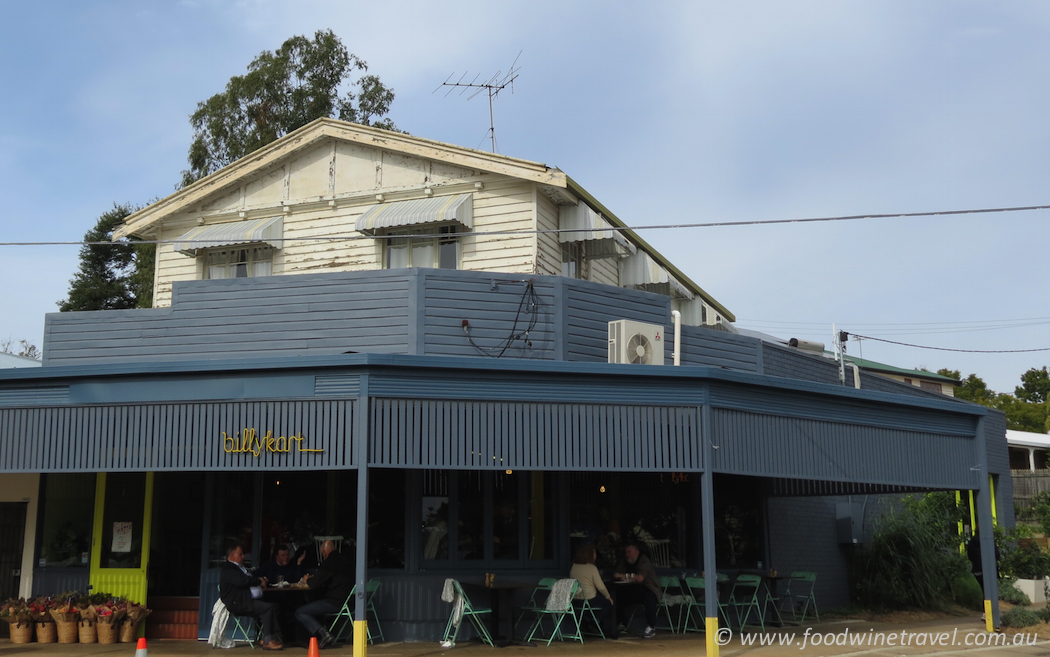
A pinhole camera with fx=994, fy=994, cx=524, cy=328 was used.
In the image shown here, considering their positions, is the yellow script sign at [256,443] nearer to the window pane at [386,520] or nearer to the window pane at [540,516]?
the window pane at [386,520]

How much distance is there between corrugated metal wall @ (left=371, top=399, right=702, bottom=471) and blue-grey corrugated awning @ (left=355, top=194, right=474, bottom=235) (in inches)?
213

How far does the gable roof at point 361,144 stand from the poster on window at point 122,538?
6349 millimetres

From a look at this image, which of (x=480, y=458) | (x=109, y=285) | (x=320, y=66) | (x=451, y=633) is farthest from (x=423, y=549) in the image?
(x=109, y=285)

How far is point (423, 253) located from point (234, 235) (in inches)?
130

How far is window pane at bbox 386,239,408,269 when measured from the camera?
16.7 meters

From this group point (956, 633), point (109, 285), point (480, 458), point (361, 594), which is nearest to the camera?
point (361, 594)

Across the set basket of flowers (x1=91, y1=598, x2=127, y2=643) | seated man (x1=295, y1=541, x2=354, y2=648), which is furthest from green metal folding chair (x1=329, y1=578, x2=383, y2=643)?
basket of flowers (x1=91, y1=598, x2=127, y2=643)

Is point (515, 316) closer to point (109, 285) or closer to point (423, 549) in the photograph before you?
point (423, 549)

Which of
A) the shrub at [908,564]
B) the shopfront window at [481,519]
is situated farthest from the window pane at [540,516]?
the shrub at [908,564]

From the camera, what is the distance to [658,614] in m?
14.3

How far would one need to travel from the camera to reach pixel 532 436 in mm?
11156

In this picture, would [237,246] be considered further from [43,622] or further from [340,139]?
[43,622]

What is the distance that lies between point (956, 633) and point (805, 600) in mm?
3150

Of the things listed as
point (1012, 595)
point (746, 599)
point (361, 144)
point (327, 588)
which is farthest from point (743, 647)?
point (361, 144)
